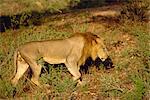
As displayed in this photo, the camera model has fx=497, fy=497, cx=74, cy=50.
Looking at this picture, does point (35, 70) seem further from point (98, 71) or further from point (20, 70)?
point (98, 71)

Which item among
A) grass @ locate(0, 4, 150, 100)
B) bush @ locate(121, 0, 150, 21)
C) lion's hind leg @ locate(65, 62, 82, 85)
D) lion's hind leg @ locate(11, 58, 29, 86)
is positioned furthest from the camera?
bush @ locate(121, 0, 150, 21)

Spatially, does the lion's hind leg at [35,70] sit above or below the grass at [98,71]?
above

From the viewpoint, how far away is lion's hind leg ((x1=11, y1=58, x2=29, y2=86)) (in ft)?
26.0

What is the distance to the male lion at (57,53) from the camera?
7.67 meters

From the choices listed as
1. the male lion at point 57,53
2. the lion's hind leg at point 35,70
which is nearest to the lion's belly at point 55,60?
the male lion at point 57,53

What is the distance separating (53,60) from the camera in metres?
7.89

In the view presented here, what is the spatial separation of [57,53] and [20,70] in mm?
688

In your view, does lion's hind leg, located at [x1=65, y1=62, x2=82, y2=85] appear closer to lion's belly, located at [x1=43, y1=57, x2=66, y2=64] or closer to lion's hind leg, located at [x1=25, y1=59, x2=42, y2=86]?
lion's belly, located at [x1=43, y1=57, x2=66, y2=64]

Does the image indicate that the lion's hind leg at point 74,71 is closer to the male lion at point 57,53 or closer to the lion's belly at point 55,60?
the male lion at point 57,53

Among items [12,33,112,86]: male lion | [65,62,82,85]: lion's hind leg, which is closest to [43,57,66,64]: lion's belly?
[12,33,112,86]: male lion

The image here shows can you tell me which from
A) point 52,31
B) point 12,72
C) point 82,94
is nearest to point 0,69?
point 12,72

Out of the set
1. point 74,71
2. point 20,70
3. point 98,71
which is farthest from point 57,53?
point 98,71

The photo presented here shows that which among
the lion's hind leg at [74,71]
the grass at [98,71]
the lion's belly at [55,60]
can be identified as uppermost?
the lion's belly at [55,60]

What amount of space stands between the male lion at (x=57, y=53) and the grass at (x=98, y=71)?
0.48 ft
